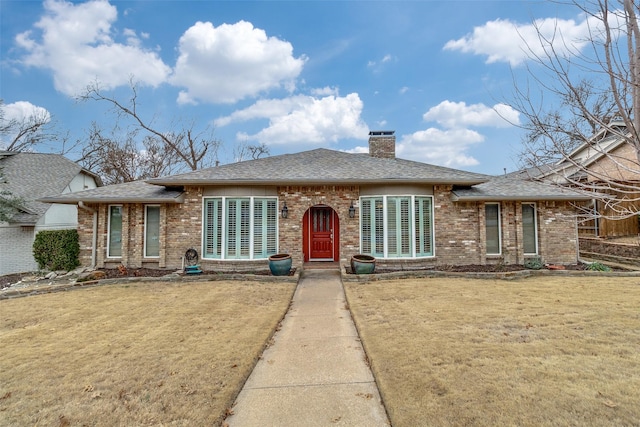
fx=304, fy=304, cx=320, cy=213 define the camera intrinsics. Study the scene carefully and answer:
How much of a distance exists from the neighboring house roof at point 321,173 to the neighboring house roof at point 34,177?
747 centimetres

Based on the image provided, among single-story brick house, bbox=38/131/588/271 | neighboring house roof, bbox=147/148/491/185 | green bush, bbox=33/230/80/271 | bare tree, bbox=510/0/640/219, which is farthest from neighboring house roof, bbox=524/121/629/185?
green bush, bbox=33/230/80/271

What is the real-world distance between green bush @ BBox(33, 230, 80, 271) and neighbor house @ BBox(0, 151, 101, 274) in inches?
54.6

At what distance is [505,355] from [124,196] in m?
11.3

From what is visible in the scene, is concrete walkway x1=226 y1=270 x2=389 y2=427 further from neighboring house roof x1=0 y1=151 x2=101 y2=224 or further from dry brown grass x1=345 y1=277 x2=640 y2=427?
neighboring house roof x1=0 y1=151 x2=101 y2=224

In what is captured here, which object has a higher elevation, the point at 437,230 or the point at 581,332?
the point at 437,230

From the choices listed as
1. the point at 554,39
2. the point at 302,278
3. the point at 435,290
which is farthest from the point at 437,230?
the point at 554,39

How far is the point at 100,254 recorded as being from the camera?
1056 cm

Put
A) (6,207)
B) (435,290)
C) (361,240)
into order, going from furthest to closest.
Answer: (6,207) < (361,240) < (435,290)

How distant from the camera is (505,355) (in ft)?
12.9

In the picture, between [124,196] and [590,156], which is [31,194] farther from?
[590,156]

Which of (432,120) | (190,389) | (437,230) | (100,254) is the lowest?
(190,389)

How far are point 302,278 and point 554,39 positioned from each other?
7951mm

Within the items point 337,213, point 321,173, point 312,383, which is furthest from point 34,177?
point 312,383

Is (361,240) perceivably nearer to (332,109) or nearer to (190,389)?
(190,389)
